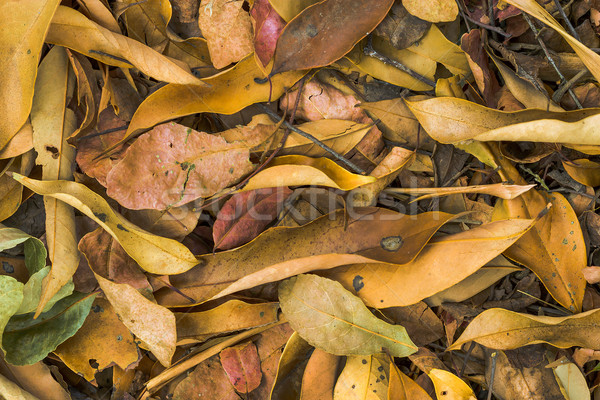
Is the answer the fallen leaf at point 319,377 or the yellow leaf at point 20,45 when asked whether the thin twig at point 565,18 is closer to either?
the fallen leaf at point 319,377

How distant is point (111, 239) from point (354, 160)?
50 centimetres

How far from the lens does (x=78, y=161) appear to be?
3.06 feet

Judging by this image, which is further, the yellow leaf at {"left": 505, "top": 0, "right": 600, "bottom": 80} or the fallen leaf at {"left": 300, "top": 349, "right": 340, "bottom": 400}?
the fallen leaf at {"left": 300, "top": 349, "right": 340, "bottom": 400}

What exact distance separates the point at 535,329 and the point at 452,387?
190 millimetres

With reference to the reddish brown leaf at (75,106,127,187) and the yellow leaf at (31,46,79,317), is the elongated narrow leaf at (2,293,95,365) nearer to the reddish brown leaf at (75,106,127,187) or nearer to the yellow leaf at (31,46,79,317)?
the yellow leaf at (31,46,79,317)

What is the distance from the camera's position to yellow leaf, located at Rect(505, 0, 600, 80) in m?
0.82

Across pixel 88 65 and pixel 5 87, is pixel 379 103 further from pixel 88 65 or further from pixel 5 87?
pixel 5 87

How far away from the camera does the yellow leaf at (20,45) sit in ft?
2.77

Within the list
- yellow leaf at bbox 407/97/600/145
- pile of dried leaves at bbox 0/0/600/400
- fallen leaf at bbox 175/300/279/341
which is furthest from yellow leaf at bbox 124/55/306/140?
fallen leaf at bbox 175/300/279/341

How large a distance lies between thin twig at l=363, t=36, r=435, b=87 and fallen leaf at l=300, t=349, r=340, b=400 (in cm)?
58

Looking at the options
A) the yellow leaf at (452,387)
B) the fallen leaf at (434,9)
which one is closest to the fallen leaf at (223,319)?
the yellow leaf at (452,387)

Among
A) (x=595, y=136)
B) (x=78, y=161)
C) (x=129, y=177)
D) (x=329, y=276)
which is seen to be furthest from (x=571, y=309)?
(x=78, y=161)

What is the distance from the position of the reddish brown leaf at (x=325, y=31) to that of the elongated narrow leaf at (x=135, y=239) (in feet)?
1.28

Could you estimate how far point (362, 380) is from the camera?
0.93m
